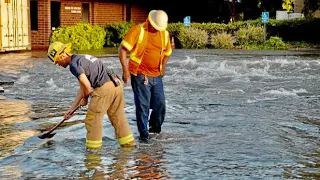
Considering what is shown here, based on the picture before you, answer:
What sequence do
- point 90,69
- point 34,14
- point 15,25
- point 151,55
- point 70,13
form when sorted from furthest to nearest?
1. point 70,13
2. point 34,14
3. point 15,25
4. point 151,55
5. point 90,69

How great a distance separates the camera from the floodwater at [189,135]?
692cm

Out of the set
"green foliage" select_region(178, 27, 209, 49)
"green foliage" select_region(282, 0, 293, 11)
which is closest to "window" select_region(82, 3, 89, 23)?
"green foliage" select_region(178, 27, 209, 49)

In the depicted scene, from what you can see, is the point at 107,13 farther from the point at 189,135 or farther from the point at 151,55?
the point at 151,55

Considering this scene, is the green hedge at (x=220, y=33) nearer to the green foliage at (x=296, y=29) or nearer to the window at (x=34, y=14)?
the green foliage at (x=296, y=29)

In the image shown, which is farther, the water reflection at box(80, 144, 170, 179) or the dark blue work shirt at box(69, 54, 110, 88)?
the dark blue work shirt at box(69, 54, 110, 88)

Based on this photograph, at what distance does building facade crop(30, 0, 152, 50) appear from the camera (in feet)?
98.3

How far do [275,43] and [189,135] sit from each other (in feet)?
82.8

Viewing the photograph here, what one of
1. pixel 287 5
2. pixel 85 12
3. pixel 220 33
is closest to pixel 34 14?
pixel 85 12

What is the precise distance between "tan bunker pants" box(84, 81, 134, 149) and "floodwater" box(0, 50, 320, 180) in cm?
19

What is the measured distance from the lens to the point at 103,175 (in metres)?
6.68

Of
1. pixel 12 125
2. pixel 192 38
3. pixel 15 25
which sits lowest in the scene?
pixel 12 125

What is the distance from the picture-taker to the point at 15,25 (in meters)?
27.5

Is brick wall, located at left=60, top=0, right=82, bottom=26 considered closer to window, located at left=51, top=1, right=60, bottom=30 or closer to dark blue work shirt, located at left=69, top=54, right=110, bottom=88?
window, located at left=51, top=1, right=60, bottom=30

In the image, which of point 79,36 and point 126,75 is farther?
point 79,36
